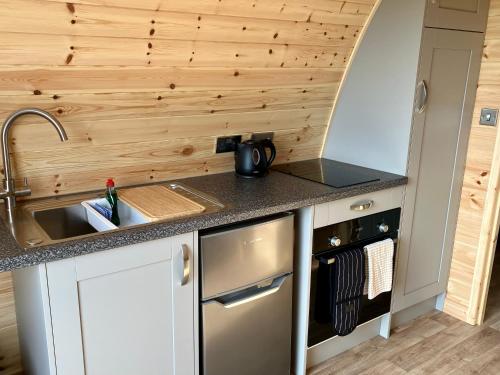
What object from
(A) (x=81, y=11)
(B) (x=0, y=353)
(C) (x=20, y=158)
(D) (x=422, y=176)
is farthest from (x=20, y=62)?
(D) (x=422, y=176)

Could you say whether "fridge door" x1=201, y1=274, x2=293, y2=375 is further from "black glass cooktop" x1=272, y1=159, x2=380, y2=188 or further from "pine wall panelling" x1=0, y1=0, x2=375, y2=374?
"pine wall panelling" x1=0, y1=0, x2=375, y2=374

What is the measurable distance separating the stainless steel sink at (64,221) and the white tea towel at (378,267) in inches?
49.9

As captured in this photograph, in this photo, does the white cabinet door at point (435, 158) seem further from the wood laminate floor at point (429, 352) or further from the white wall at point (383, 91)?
the wood laminate floor at point (429, 352)

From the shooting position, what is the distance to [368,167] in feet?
8.47

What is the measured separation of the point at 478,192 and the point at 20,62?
7.73ft

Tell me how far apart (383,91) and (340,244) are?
2.74 feet

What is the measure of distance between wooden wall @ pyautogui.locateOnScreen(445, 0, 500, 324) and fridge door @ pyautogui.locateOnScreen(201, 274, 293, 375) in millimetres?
1272

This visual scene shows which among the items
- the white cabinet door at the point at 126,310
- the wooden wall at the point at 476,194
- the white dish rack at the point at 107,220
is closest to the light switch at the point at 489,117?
the wooden wall at the point at 476,194

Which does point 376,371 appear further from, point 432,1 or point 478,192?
point 432,1

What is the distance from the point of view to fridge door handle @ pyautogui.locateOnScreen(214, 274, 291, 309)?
1.87 m

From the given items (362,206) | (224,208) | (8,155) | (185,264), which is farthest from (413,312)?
(8,155)

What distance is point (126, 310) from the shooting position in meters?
1.62

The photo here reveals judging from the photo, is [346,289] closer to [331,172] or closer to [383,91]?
[331,172]

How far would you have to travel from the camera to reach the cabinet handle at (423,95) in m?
2.29
